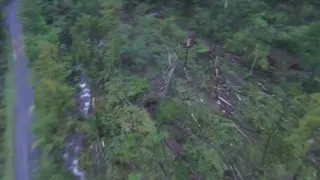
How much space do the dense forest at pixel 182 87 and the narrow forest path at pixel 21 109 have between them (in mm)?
238

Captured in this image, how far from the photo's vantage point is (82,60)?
6879 millimetres

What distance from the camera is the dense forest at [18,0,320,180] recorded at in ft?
18.0

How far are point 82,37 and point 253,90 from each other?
251 centimetres

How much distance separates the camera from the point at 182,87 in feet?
21.0

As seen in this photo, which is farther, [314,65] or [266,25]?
[266,25]

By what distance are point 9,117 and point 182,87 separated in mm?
2304

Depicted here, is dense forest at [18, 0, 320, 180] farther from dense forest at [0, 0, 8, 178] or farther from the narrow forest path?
dense forest at [0, 0, 8, 178]

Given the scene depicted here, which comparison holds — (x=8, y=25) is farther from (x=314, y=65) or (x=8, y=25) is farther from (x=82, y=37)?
(x=314, y=65)

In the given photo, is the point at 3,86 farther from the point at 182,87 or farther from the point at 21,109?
the point at 182,87

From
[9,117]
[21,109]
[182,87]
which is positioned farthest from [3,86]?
[182,87]

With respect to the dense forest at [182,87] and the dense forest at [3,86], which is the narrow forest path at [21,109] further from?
the dense forest at [182,87]

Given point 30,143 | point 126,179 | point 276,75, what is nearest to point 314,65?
point 276,75

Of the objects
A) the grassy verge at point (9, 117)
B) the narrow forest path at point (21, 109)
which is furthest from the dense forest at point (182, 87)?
the grassy verge at point (9, 117)

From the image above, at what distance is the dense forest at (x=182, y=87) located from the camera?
18.0 ft
